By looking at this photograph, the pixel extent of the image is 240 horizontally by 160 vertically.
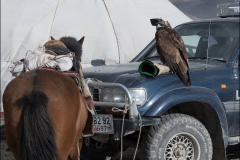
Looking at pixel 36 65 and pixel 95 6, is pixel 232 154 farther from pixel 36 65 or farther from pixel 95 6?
pixel 95 6

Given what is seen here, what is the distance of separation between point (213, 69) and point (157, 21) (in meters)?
0.93

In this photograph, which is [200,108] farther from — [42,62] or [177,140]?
[42,62]

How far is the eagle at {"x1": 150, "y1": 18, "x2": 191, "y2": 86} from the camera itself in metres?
5.95

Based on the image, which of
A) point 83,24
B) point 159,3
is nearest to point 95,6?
point 83,24

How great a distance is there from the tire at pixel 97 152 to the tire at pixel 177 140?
103 cm

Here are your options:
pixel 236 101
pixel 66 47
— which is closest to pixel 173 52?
pixel 236 101

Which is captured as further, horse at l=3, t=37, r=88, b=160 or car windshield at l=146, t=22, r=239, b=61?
car windshield at l=146, t=22, r=239, b=61

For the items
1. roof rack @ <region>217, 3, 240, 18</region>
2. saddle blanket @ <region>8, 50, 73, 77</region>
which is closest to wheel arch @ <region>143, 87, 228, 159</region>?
saddle blanket @ <region>8, 50, 73, 77</region>

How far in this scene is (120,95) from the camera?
579 centimetres

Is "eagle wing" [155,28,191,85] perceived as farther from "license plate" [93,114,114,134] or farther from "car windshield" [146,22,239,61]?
"license plate" [93,114,114,134]

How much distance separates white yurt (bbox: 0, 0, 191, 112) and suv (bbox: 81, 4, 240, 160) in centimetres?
471

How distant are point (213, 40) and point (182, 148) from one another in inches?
67.2

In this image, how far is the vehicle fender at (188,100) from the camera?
564 cm

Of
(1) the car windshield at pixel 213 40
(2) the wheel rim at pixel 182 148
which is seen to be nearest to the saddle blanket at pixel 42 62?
(2) the wheel rim at pixel 182 148
